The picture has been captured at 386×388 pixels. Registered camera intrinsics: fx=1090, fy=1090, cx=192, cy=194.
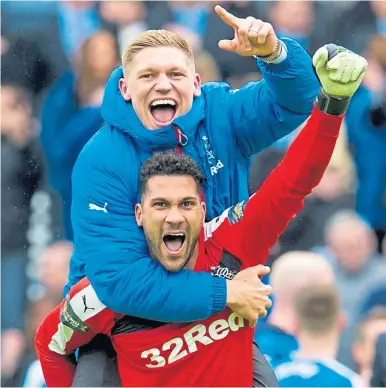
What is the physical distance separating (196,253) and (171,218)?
0.39ft

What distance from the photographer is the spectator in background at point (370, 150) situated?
385 centimetres

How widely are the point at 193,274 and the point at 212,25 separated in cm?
177

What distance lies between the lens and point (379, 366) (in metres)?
3.66

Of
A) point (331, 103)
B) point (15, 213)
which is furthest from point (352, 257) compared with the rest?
point (331, 103)

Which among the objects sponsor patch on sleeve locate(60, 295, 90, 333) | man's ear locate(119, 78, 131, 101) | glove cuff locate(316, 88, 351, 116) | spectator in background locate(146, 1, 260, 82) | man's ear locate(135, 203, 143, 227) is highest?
spectator in background locate(146, 1, 260, 82)

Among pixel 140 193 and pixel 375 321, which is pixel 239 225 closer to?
pixel 140 193

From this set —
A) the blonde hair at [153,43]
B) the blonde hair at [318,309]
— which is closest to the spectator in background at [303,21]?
the blonde hair at [318,309]

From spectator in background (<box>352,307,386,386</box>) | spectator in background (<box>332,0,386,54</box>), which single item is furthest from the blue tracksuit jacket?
spectator in background (<box>332,0,386,54</box>)

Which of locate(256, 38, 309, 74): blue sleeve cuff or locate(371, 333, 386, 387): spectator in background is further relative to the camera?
locate(371, 333, 386, 387): spectator in background

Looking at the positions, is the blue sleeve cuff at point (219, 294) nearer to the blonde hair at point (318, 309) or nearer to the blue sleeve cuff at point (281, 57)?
the blue sleeve cuff at point (281, 57)

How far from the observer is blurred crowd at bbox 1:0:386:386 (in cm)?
383

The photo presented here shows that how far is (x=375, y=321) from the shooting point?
3789mm

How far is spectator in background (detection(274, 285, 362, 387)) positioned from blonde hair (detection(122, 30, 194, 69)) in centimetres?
A: 152

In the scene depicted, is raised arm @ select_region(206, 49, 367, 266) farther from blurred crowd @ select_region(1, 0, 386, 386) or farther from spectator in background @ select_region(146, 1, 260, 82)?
spectator in background @ select_region(146, 1, 260, 82)
